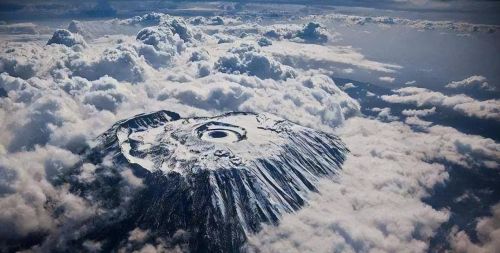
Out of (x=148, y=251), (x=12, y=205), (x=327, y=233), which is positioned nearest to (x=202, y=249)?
(x=148, y=251)

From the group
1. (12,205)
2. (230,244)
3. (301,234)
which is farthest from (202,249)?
(12,205)

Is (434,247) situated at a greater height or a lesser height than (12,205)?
lesser

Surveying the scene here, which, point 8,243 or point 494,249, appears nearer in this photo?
point 494,249

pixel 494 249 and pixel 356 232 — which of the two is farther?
pixel 356 232

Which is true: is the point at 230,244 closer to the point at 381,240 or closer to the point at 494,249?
the point at 381,240

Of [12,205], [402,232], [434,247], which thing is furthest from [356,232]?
[12,205]

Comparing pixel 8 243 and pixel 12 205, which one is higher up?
pixel 12 205

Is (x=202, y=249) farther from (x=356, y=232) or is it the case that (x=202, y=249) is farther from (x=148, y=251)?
(x=356, y=232)

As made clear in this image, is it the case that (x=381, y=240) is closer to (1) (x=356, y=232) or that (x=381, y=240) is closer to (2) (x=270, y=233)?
(1) (x=356, y=232)
